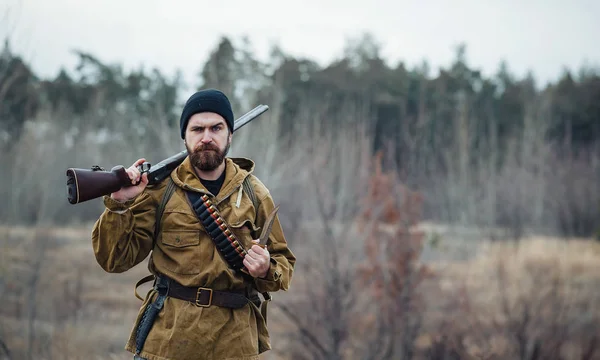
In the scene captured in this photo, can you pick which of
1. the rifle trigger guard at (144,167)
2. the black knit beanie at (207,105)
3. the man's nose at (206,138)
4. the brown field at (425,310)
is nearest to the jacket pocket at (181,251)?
the rifle trigger guard at (144,167)

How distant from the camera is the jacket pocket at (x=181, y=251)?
2734 mm

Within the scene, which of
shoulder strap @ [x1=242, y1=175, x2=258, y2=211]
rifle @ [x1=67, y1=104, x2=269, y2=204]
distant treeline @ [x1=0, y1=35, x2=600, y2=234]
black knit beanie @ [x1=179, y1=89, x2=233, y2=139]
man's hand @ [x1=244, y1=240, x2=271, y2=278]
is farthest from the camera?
distant treeline @ [x1=0, y1=35, x2=600, y2=234]

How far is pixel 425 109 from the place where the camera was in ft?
50.2

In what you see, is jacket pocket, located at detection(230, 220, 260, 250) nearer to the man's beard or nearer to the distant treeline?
the man's beard

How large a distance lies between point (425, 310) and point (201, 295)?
7.50m

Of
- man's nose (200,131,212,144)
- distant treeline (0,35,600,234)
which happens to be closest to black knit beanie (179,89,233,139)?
man's nose (200,131,212,144)

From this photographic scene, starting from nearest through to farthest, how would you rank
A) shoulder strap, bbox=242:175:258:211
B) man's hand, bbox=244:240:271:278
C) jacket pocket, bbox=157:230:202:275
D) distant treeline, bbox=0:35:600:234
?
man's hand, bbox=244:240:271:278, jacket pocket, bbox=157:230:202:275, shoulder strap, bbox=242:175:258:211, distant treeline, bbox=0:35:600:234

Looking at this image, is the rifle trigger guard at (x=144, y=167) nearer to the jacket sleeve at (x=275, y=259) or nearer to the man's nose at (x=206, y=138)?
the man's nose at (x=206, y=138)

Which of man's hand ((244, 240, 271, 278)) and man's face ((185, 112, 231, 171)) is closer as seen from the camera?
man's hand ((244, 240, 271, 278))

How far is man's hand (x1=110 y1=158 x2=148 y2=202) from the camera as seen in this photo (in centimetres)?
263

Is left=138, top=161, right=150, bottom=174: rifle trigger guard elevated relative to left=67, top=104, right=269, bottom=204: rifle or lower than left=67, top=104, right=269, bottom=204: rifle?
elevated

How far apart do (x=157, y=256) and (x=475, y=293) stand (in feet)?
39.3

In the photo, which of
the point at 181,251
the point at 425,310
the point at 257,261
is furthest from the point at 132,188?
the point at 425,310

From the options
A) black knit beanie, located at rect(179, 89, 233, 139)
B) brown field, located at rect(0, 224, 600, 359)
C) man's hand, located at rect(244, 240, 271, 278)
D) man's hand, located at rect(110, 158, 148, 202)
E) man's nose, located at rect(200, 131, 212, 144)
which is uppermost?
black knit beanie, located at rect(179, 89, 233, 139)
